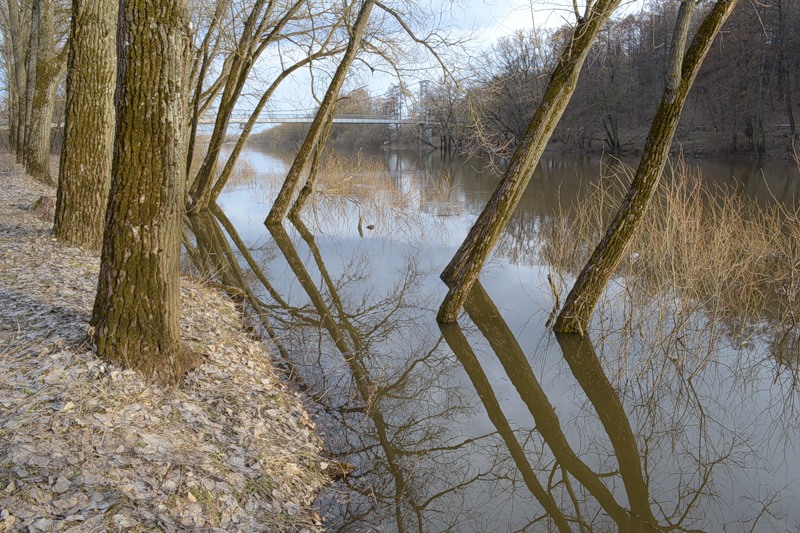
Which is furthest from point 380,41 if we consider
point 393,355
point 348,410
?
point 348,410

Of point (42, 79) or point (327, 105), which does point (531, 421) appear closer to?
point (327, 105)

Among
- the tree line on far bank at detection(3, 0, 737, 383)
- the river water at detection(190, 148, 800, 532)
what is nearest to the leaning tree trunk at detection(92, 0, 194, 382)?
the tree line on far bank at detection(3, 0, 737, 383)

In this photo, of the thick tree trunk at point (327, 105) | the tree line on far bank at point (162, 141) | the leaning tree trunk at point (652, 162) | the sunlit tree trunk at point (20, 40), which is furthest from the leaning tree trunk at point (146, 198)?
the sunlit tree trunk at point (20, 40)

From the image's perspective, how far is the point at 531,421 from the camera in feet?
19.2

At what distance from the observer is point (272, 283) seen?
10.4 meters

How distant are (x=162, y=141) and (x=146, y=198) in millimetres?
409

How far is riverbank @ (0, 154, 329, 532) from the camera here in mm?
3092

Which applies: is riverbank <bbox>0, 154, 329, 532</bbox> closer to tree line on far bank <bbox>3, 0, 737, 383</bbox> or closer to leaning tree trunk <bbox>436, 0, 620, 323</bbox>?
tree line on far bank <bbox>3, 0, 737, 383</bbox>

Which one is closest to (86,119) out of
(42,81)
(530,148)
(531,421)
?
(530,148)

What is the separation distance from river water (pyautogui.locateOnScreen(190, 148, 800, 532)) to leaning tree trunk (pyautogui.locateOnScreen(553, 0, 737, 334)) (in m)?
0.53

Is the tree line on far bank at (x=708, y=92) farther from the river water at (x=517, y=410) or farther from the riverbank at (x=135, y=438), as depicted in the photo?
the riverbank at (x=135, y=438)

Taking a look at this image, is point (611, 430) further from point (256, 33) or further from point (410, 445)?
point (256, 33)

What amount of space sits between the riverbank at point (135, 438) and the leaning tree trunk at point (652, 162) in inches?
151

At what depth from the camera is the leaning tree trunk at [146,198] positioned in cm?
408
